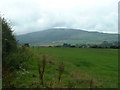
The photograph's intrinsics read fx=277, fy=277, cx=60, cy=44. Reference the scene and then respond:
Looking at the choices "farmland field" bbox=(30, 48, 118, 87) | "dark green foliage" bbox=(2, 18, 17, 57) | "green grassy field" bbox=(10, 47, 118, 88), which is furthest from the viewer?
"dark green foliage" bbox=(2, 18, 17, 57)

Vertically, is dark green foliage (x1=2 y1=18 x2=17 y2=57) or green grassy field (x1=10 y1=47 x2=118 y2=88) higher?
dark green foliage (x1=2 y1=18 x2=17 y2=57)

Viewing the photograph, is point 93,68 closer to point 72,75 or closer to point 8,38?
point 72,75

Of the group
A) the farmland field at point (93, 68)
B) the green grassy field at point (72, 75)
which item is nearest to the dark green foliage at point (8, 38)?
the green grassy field at point (72, 75)

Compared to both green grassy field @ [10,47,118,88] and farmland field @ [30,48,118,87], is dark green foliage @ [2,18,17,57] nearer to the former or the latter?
green grassy field @ [10,47,118,88]

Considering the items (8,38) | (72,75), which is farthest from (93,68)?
(8,38)

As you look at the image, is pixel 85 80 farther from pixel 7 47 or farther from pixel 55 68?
pixel 7 47

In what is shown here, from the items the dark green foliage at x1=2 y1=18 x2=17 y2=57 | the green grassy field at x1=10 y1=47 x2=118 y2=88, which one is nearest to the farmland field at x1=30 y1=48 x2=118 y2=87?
the green grassy field at x1=10 y1=47 x2=118 y2=88

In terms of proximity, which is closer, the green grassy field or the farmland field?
the green grassy field

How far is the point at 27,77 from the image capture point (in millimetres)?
19438

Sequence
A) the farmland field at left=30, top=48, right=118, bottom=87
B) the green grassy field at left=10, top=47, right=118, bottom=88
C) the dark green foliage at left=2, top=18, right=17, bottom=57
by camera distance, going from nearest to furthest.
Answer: the green grassy field at left=10, top=47, right=118, bottom=88, the farmland field at left=30, top=48, right=118, bottom=87, the dark green foliage at left=2, top=18, right=17, bottom=57

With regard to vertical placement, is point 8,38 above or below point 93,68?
above

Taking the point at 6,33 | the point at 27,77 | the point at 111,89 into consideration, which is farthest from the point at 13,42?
the point at 111,89

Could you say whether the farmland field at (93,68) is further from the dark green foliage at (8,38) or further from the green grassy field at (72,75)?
the dark green foliage at (8,38)

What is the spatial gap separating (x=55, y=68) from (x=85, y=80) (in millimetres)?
6256
